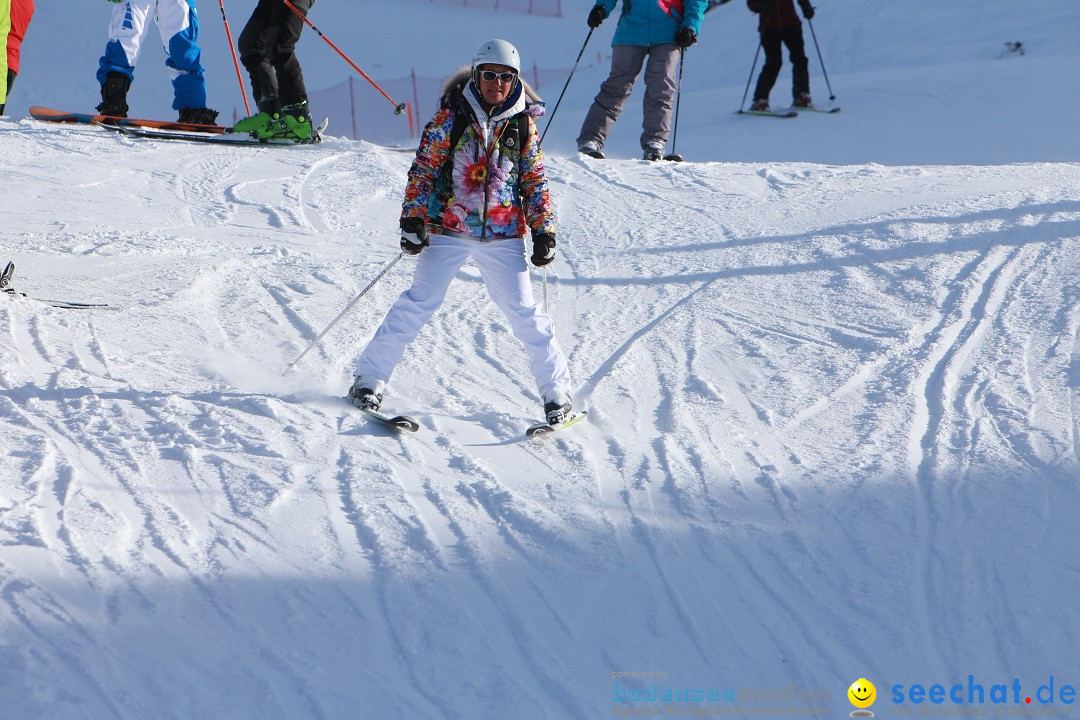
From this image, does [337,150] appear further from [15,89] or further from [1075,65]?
[15,89]

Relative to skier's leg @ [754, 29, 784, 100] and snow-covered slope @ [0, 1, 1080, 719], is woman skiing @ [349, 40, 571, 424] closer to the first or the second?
snow-covered slope @ [0, 1, 1080, 719]

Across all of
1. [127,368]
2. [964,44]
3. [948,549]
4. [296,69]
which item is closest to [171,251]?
[127,368]

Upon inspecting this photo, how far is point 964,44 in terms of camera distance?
14.9m

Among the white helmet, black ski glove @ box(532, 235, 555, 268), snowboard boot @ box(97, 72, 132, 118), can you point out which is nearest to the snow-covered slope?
black ski glove @ box(532, 235, 555, 268)

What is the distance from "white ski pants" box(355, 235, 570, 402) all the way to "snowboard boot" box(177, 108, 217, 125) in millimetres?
6566

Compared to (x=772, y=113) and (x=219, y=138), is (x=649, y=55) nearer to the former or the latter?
(x=772, y=113)

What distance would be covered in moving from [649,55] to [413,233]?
5579 mm

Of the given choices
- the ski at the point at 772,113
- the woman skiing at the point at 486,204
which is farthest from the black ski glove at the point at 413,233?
the ski at the point at 772,113

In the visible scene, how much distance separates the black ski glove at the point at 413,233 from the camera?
3881 millimetres

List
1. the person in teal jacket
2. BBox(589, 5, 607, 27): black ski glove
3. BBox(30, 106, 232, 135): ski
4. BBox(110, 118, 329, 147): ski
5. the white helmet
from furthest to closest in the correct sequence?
BBox(30, 106, 232, 135): ski, BBox(110, 118, 329, 147): ski, the person in teal jacket, BBox(589, 5, 607, 27): black ski glove, the white helmet

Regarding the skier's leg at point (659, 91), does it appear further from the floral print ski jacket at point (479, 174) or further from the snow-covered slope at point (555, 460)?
the floral print ski jacket at point (479, 174)

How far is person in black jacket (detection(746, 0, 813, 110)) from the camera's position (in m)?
11.1

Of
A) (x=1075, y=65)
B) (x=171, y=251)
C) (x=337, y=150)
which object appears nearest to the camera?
(x=171, y=251)

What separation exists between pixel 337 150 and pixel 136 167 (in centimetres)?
173
